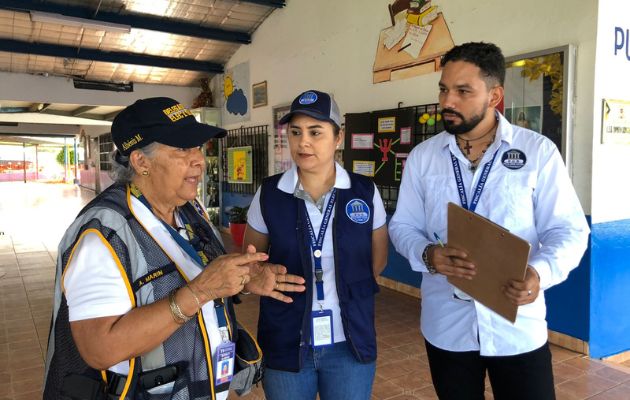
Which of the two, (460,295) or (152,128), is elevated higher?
(152,128)

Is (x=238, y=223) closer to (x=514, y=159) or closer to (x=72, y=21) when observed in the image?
(x=72, y=21)

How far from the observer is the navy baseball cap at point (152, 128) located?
1.33 metres

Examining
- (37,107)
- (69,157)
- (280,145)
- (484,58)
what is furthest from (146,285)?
(69,157)

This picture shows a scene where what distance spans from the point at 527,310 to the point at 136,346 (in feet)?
3.89

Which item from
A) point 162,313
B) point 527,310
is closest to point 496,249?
point 527,310

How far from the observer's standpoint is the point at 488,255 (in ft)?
4.37

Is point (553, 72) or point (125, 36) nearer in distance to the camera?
point (553, 72)

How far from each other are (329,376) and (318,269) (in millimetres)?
367

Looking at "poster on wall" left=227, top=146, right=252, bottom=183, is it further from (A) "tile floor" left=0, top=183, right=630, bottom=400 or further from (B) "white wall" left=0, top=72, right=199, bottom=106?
(A) "tile floor" left=0, top=183, right=630, bottom=400

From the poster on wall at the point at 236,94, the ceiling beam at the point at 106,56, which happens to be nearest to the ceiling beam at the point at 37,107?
the ceiling beam at the point at 106,56

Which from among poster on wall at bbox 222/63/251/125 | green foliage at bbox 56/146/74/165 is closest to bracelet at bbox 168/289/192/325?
poster on wall at bbox 222/63/251/125

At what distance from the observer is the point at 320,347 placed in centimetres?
156

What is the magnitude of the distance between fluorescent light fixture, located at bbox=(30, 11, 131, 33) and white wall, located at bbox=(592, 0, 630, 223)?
5.73 meters

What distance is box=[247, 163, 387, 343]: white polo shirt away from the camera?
157 centimetres
